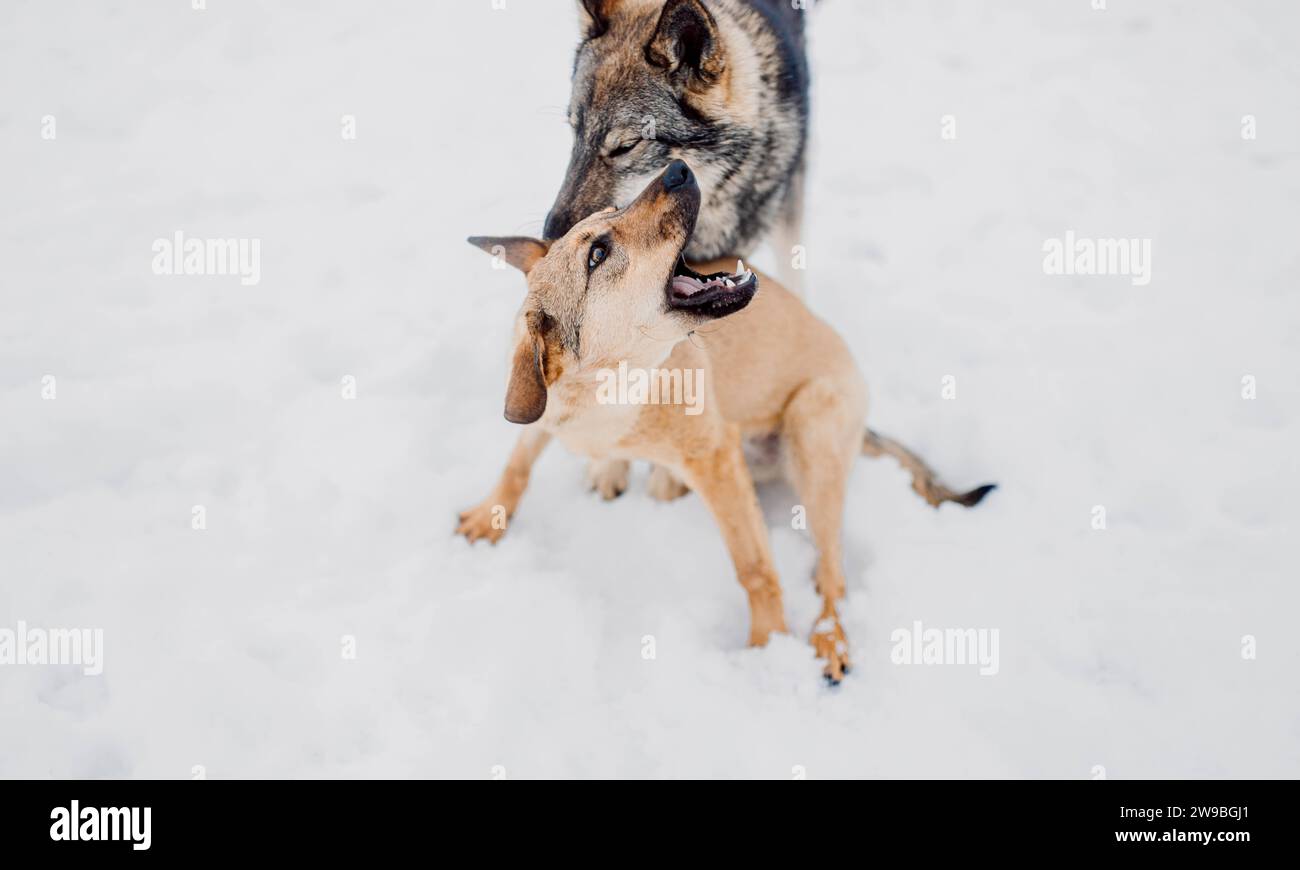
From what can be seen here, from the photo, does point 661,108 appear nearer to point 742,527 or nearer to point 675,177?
point 675,177

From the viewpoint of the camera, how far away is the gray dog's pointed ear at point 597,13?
Answer: 143 inches

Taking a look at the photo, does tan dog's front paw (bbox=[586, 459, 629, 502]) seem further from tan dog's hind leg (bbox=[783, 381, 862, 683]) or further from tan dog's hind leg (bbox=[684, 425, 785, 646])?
tan dog's hind leg (bbox=[783, 381, 862, 683])

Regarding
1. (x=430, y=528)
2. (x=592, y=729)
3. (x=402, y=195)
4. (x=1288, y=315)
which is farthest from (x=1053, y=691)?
(x=402, y=195)

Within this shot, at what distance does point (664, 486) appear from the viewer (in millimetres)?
3830

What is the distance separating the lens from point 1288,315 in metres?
4.51

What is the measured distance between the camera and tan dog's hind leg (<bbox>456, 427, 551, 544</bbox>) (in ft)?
11.8

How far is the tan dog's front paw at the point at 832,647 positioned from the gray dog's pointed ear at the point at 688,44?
246 centimetres

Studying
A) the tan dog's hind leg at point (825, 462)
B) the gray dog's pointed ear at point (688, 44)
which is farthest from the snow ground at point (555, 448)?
the gray dog's pointed ear at point (688, 44)

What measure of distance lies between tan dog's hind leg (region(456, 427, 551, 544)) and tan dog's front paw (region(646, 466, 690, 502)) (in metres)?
0.58

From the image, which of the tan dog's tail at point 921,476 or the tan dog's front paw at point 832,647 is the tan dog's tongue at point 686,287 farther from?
the tan dog's front paw at point 832,647
